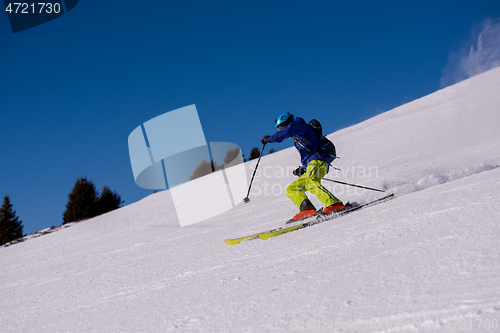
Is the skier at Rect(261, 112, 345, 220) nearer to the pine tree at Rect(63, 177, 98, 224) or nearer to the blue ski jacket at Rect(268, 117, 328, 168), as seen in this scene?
the blue ski jacket at Rect(268, 117, 328, 168)

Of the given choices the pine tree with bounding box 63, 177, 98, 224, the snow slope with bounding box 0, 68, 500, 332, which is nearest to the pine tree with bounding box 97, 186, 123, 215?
the pine tree with bounding box 63, 177, 98, 224

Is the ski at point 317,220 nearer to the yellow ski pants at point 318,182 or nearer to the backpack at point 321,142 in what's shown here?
the yellow ski pants at point 318,182

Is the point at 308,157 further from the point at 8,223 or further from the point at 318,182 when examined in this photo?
the point at 8,223

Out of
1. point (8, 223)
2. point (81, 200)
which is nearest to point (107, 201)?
point (81, 200)

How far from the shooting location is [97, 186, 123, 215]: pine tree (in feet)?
126

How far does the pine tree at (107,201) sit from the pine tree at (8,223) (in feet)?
46.5

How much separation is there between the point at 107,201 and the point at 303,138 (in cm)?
3993

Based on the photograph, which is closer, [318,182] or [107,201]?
[318,182]

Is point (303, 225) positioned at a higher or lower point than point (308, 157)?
lower

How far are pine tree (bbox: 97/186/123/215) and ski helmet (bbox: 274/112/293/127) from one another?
3823 centimetres

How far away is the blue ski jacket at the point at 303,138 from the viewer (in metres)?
4.89

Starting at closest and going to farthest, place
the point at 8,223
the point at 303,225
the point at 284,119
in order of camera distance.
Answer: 1. the point at 303,225
2. the point at 284,119
3. the point at 8,223

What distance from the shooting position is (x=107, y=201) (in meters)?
39.7

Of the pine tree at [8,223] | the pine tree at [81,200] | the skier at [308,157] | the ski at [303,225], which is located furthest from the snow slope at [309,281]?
the pine tree at [8,223]
